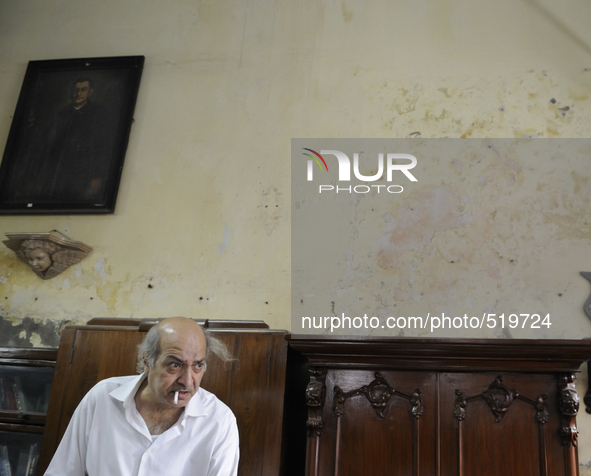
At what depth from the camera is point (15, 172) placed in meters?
4.25

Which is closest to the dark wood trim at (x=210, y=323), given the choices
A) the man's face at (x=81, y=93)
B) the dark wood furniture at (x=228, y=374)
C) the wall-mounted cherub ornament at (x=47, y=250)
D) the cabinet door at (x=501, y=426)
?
the dark wood furniture at (x=228, y=374)

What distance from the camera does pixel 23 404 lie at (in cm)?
322

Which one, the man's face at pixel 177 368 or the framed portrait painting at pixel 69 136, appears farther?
the framed portrait painting at pixel 69 136

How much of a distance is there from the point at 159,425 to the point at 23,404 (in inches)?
55.6

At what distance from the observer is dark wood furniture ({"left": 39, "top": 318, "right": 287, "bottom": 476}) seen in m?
2.64

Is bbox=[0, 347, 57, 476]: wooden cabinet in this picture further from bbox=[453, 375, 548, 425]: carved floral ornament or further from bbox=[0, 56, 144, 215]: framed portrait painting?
bbox=[453, 375, 548, 425]: carved floral ornament

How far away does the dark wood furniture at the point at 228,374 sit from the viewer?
2.64 meters

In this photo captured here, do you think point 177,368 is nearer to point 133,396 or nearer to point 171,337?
point 171,337

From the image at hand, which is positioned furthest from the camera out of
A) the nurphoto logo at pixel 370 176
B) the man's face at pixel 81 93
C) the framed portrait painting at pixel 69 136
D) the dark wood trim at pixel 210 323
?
the man's face at pixel 81 93

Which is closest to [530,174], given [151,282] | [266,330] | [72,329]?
[266,330]

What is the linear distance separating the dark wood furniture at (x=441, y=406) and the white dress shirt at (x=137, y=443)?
50 centimetres

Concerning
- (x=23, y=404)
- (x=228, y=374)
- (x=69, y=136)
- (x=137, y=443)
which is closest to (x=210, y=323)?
(x=228, y=374)

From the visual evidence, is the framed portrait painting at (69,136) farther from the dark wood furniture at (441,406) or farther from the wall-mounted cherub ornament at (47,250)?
the dark wood furniture at (441,406)

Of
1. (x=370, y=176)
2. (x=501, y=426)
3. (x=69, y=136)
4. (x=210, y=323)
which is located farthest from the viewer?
(x=69, y=136)
